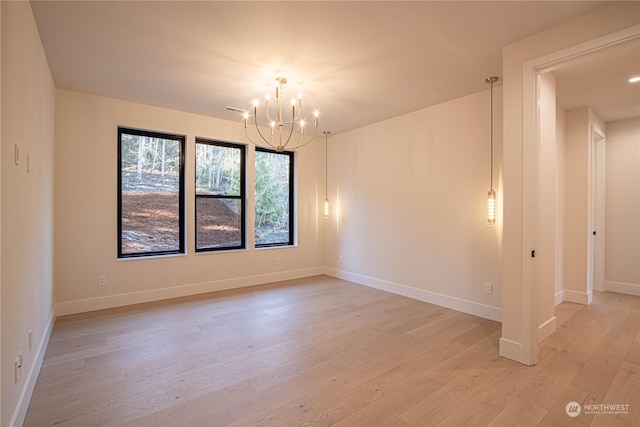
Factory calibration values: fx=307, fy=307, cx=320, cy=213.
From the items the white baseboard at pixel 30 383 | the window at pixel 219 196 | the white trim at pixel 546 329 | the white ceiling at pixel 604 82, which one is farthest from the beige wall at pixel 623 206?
the white baseboard at pixel 30 383

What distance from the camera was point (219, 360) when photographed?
263 cm

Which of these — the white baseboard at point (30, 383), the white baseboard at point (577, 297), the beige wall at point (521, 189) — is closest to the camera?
the white baseboard at point (30, 383)

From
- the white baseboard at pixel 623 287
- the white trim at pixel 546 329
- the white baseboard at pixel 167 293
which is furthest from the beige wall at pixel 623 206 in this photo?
the white baseboard at pixel 167 293

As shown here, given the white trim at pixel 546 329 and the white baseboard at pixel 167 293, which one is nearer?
the white trim at pixel 546 329

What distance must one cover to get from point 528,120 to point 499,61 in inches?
30.8

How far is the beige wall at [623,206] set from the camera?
178 inches

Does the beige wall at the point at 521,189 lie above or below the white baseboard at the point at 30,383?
above

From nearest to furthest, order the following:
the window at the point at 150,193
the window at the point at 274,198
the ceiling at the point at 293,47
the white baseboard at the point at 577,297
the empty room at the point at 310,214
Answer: the empty room at the point at 310,214
the ceiling at the point at 293,47
the white baseboard at the point at 577,297
the window at the point at 150,193
the window at the point at 274,198

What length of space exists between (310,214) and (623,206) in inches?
195

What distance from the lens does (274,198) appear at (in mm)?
5594

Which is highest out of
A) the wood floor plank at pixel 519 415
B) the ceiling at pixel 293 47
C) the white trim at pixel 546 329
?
the ceiling at pixel 293 47

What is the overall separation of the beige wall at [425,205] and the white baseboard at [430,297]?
1 centimetres

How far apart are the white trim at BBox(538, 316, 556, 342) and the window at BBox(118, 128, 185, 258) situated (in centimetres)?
456

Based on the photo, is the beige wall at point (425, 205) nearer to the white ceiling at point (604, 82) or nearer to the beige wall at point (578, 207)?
the white ceiling at point (604, 82)
